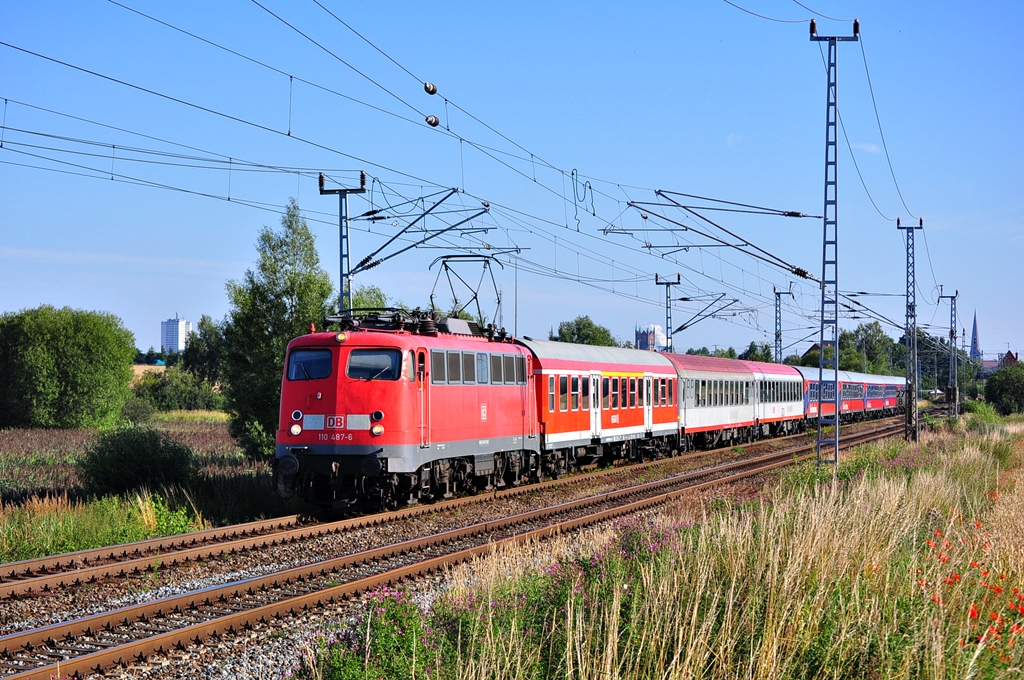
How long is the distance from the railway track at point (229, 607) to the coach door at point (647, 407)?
1322 cm

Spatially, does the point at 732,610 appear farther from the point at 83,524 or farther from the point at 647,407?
the point at 647,407

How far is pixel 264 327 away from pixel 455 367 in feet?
51.1

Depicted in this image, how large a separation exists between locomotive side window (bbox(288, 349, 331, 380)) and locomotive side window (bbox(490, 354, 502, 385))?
4.24 metres

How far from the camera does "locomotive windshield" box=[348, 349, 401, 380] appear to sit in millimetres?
16781

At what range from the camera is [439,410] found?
17859 millimetres

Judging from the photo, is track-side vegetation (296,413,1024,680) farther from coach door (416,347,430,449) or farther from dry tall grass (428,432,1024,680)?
coach door (416,347,430,449)

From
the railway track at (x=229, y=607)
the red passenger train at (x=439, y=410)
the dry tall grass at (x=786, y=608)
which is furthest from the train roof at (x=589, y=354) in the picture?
the dry tall grass at (x=786, y=608)

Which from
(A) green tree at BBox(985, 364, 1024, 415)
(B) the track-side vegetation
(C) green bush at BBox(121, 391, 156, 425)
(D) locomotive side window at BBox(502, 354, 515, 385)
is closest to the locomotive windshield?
(D) locomotive side window at BBox(502, 354, 515, 385)

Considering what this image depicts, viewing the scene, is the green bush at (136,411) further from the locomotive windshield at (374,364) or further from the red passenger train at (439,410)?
the locomotive windshield at (374,364)

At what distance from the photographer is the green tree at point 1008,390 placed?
76.4m

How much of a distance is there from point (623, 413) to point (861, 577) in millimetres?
20020

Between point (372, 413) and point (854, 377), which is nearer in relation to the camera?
point (372, 413)

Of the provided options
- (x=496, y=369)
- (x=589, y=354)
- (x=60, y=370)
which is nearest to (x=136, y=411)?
(x=60, y=370)

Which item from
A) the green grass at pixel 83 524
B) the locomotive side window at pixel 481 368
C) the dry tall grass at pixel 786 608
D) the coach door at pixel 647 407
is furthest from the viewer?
the coach door at pixel 647 407
